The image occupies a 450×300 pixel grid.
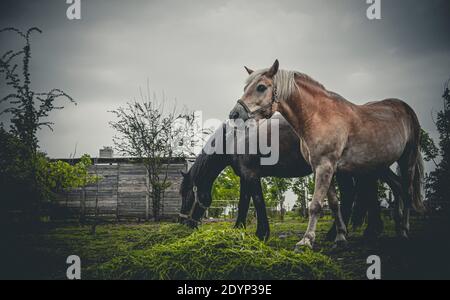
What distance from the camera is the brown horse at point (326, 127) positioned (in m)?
3.78

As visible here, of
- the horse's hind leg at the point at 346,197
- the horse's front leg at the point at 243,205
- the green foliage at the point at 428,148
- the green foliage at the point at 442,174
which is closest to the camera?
the horse's hind leg at the point at 346,197

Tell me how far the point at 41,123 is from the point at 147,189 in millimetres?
8933

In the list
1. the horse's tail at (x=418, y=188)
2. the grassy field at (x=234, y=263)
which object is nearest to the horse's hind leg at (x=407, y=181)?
the horse's tail at (x=418, y=188)

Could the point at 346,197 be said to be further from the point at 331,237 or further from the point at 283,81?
the point at 283,81

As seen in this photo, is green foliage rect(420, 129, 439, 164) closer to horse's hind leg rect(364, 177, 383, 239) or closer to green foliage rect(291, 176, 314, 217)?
green foliage rect(291, 176, 314, 217)

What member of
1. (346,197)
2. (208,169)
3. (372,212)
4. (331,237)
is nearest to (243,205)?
(208,169)

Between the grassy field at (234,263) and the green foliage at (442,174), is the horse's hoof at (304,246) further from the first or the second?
the green foliage at (442,174)

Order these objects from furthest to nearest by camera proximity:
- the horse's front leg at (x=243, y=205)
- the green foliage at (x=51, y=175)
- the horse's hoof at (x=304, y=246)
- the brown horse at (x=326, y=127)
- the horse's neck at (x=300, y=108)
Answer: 1. the green foliage at (x=51, y=175)
2. the horse's front leg at (x=243, y=205)
3. the horse's neck at (x=300, y=108)
4. the brown horse at (x=326, y=127)
5. the horse's hoof at (x=304, y=246)

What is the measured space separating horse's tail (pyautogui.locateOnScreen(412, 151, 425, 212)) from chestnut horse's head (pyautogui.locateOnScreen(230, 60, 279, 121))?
A: 2.74 meters

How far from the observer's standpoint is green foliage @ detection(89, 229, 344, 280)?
286 centimetres

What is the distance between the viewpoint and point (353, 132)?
13.4 feet

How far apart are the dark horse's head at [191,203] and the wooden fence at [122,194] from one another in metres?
8.91

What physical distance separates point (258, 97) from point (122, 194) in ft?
42.3

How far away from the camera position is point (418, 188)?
16.1ft
